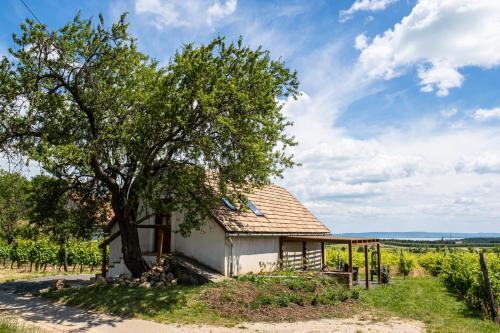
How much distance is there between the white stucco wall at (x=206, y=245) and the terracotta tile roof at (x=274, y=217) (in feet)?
2.67

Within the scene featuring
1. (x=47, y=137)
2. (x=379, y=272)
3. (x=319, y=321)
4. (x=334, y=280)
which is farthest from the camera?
(x=379, y=272)

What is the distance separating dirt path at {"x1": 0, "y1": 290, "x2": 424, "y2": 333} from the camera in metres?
12.0

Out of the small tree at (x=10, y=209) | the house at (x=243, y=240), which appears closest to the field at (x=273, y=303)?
the house at (x=243, y=240)

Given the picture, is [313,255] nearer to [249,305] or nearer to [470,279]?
[470,279]

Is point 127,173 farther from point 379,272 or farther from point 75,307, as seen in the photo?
point 379,272

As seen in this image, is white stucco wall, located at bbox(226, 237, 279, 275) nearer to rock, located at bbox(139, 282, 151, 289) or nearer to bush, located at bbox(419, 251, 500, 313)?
rock, located at bbox(139, 282, 151, 289)

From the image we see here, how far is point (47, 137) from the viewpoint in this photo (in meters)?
16.0

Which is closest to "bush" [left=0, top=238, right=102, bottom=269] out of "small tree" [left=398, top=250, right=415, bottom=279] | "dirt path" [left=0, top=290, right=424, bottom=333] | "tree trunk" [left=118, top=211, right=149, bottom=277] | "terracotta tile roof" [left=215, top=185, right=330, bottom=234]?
"tree trunk" [left=118, top=211, right=149, bottom=277]

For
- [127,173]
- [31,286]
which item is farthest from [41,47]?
[31,286]

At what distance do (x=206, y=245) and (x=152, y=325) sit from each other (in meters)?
7.74

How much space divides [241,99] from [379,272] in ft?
50.4

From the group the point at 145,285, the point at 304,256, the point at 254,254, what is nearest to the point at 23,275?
the point at 145,285

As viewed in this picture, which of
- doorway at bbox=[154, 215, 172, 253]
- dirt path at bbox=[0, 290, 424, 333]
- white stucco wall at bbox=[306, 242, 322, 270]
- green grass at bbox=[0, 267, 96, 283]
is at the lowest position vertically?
green grass at bbox=[0, 267, 96, 283]

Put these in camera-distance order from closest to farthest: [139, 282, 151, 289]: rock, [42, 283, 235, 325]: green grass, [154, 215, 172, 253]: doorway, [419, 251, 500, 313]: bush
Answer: [42, 283, 235, 325]: green grass → [419, 251, 500, 313]: bush → [139, 282, 151, 289]: rock → [154, 215, 172, 253]: doorway
